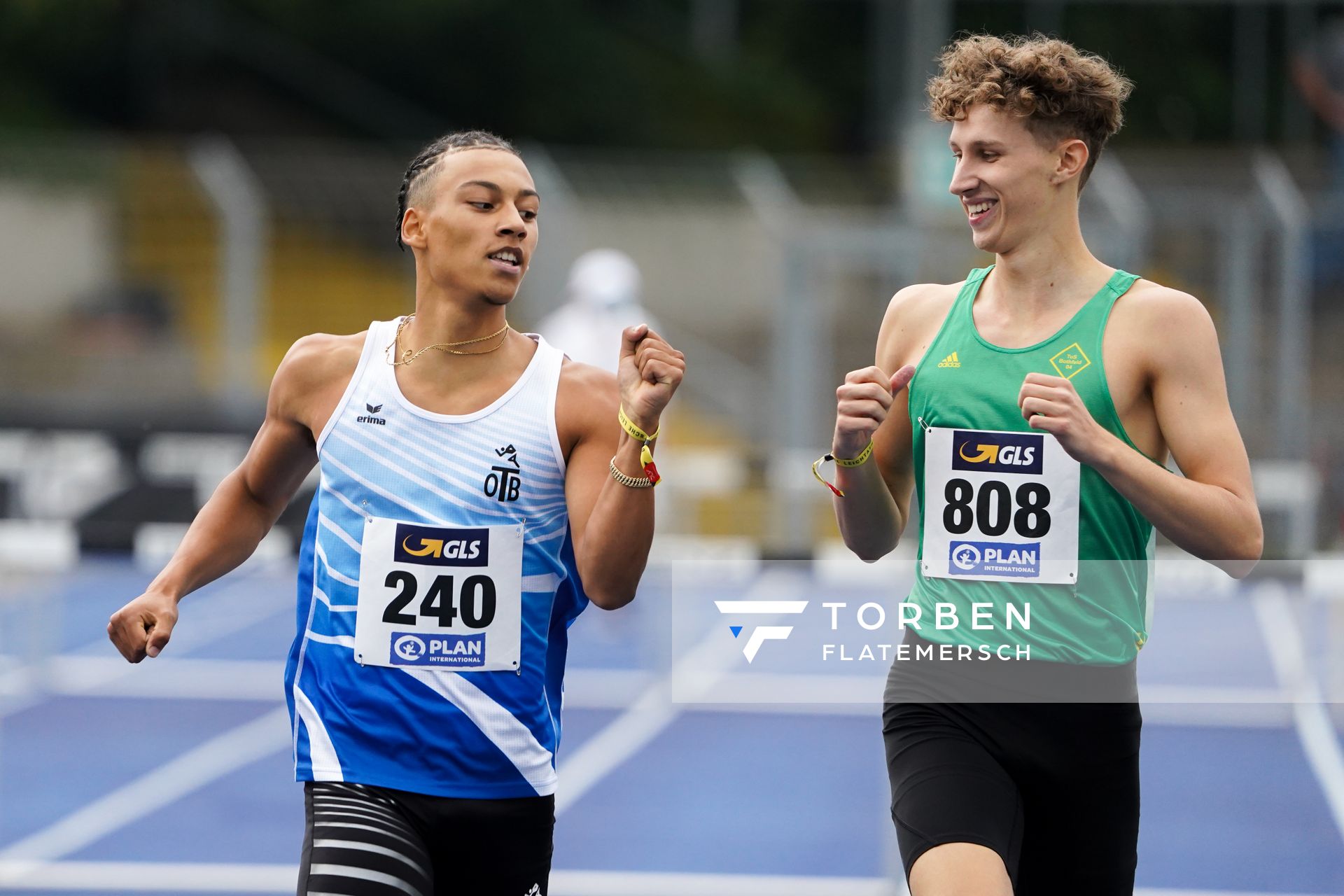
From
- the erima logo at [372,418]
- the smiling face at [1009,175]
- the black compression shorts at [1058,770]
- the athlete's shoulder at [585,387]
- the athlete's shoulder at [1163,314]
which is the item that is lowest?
the black compression shorts at [1058,770]

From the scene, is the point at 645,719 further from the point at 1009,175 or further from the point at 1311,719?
the point at 1009,175

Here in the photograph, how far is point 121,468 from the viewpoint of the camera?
12.1 meters

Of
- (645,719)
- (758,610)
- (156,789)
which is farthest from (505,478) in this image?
(645,719)

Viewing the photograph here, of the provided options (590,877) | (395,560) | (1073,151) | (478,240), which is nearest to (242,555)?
(395,560)

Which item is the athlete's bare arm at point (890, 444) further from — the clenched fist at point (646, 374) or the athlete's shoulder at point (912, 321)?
the clenched fist at point (646, 374)

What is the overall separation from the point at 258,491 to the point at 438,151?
76 cm

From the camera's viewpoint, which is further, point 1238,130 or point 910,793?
point 1238,130

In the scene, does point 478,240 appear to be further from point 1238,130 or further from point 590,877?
point 1238,130

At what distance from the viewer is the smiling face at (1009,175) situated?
10.2 ft

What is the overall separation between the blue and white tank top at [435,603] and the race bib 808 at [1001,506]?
0.67m

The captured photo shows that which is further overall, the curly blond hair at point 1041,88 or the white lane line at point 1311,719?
the white lane line at point 1311,719

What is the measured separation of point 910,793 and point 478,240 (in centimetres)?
123

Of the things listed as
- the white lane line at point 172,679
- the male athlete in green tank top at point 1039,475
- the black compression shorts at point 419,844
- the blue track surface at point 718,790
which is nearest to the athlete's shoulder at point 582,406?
the male athlete in green tank top at point 1039,475

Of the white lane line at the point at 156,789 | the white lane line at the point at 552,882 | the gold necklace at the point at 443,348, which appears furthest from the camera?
the white lane line at the point at 156,789
